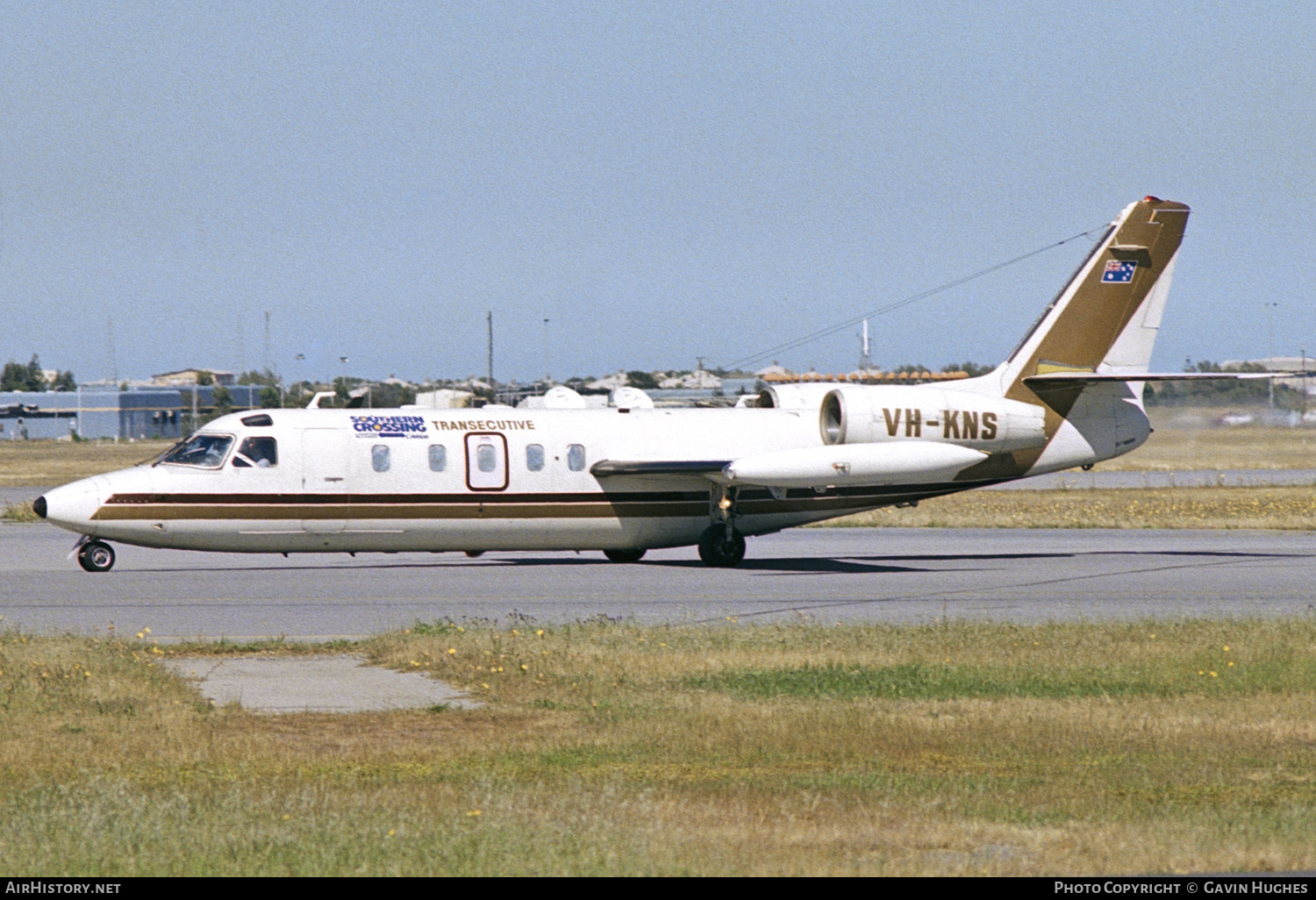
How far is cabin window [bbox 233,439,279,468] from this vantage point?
25062 millimetres

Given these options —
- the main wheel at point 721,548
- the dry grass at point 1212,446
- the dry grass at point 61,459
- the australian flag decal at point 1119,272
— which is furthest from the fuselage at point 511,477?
the dry grass at point 61,459

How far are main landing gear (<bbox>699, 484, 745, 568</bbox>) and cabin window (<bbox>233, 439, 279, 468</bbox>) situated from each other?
25.1 feet

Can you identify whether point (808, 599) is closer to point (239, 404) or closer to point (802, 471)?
point (802, 471)

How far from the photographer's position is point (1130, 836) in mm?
8266

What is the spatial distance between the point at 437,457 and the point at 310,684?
12.0 meters

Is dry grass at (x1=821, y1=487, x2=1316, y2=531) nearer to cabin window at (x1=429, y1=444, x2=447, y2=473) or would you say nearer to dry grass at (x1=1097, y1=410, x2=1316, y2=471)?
dry grass at (x1=1097, y1=410, x2=1316, y2=471)

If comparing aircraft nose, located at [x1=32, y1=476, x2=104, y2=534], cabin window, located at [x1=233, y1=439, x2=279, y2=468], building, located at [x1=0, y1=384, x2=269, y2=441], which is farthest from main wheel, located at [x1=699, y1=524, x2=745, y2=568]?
building, located at [x1=0, y1=384, x2=269, y2=441]

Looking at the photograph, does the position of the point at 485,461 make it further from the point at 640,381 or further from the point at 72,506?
the point at 640,381

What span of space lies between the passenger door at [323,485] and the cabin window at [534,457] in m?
3.07

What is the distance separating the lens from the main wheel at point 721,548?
2758 centimetres

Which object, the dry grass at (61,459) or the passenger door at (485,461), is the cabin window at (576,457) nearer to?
the passenger door at (485,461)

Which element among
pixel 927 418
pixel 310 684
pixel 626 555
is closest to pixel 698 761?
pixel 310 684

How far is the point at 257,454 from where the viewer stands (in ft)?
82.6

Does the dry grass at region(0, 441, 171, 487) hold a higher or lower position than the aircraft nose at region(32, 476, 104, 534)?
lower
